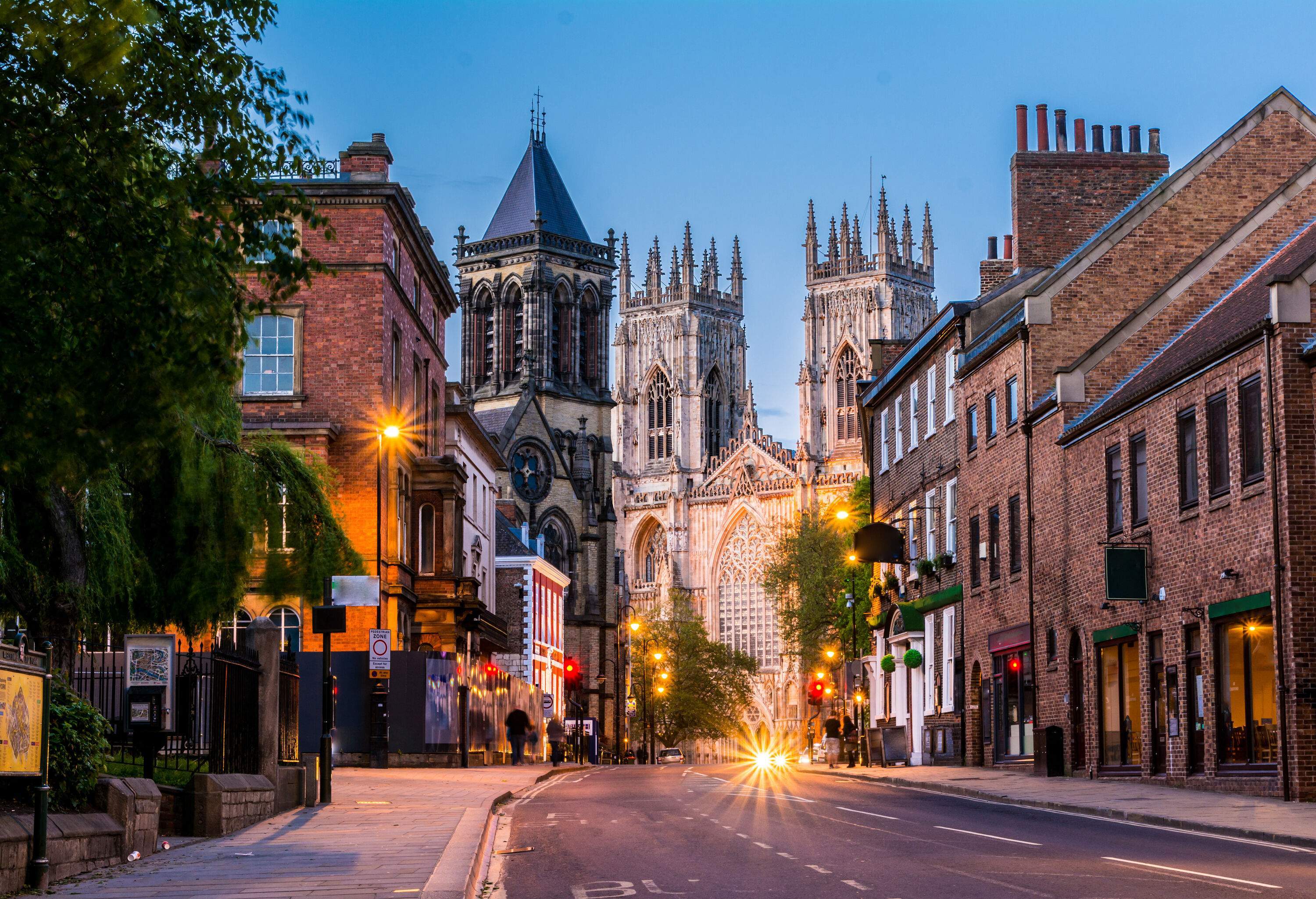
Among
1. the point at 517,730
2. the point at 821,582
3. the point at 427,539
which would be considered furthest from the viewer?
the point at 821,582

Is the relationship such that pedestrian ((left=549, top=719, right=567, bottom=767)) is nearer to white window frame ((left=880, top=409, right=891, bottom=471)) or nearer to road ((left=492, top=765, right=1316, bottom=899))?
white window frame ((left=880, top=409, right=891, bottom=471))

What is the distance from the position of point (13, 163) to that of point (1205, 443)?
1934 centimetres

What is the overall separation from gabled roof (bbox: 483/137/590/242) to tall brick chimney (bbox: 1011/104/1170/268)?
80.4 m

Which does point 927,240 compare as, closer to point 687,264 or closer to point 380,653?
point 687,264

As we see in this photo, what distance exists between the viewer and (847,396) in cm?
14288

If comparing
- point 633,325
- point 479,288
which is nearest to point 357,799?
point 479,288

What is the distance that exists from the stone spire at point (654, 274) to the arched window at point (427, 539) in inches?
4242

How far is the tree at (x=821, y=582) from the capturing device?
63000 mm

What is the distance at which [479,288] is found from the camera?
4833 inches

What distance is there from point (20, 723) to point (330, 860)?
3303mm

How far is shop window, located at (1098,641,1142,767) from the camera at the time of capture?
29797 mm

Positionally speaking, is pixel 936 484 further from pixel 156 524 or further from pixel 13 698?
pixel 13 698

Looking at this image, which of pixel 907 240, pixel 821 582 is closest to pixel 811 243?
pixel 907 240

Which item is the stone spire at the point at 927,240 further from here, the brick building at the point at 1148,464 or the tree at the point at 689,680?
the brick building at the point at 1148,464
